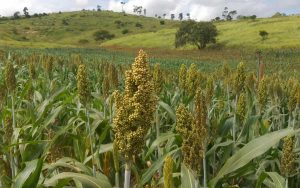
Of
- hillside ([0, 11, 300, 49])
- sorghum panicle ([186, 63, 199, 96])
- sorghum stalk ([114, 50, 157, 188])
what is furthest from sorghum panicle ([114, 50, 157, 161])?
hillside ([0, 11, 300, 49])

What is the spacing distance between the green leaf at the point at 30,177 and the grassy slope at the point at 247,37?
57.0 meters

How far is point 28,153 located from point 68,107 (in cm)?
179

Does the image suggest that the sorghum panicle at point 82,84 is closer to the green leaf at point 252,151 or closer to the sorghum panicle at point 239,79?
the green leaf at point 252,151

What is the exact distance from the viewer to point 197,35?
66.6 metres

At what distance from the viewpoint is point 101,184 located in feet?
8.85

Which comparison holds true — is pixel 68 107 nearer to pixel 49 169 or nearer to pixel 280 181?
pixel 49 169

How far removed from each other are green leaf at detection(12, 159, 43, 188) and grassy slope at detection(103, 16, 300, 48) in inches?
2243

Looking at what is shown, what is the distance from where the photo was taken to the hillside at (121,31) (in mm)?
62688

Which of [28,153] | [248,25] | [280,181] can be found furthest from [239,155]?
[248,25]

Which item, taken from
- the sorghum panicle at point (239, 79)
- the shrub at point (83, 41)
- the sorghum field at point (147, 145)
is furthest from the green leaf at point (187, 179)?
the shrub at point (83, 41)

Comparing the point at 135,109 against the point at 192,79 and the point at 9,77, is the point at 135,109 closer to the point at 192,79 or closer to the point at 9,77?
the point at 192,79

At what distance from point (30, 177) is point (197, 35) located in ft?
214

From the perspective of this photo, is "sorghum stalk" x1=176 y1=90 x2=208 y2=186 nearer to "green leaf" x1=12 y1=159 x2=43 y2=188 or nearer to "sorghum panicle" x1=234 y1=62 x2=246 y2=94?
"green leaf" x1=12 y1=159 x2=43 y2=188

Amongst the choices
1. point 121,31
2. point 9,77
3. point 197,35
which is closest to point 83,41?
point 121,31
